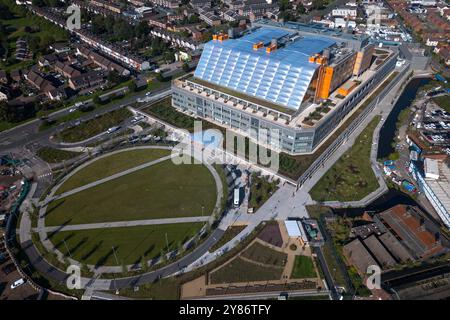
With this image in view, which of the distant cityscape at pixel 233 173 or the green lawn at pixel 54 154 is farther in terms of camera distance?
the green lawn at pixel 54 154

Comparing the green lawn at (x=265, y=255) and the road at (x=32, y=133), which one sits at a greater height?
the road at (x=32, y=133)

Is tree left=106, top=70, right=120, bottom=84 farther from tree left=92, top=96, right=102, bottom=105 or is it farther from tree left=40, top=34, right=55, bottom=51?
tree left=40, top=34, right=55, bottom=51

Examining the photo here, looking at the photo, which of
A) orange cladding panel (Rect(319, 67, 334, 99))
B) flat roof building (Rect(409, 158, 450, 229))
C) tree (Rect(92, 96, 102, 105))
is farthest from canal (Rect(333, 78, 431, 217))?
tree (Rect(92, 96, 102, 105))

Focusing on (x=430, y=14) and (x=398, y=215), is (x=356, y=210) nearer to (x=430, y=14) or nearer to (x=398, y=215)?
(x=398, y=215)

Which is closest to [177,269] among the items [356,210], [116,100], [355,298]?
[355,298]

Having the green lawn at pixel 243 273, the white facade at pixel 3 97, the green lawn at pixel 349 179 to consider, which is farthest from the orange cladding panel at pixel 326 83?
the white facade at pixel 3 97

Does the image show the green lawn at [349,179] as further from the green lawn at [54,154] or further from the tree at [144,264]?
the green lawn at [54,154]

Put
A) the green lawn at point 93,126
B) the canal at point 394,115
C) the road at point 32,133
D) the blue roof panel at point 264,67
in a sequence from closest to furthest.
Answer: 1. the blue roof panel at point 264,67
2. the canal at point 394,115
3. the road at point 32,133
4. the green lawn at point 93,126

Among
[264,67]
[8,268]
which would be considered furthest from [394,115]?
[8,268]
